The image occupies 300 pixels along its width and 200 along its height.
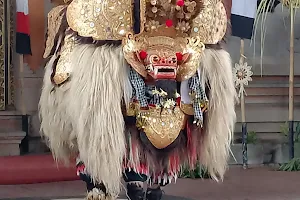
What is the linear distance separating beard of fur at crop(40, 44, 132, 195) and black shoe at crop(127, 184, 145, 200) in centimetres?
20

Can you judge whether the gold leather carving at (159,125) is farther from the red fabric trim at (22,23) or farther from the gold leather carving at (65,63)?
the red fabric trim at (22,23)

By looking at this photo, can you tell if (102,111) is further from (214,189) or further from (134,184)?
(214,189)

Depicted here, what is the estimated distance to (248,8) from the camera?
6832 mm

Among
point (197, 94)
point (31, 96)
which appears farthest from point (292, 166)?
point (197, 94)

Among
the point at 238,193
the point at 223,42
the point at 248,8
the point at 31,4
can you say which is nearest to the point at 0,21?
the point at 31,4

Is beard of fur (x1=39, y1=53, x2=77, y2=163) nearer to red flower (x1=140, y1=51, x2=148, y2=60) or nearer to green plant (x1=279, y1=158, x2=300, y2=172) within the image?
red flower (x1=140, y1=51, x2=148, y2=60)

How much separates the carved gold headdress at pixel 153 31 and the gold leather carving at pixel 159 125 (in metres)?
0.19

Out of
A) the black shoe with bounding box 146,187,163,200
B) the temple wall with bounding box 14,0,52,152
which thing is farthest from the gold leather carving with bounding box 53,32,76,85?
the temple wall with bounding box 14,0,52,152

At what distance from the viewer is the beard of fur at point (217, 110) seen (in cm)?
358

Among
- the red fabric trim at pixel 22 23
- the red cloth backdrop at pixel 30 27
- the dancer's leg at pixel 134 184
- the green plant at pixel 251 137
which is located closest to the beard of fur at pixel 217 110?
the dancer's leg at pixel 134 184

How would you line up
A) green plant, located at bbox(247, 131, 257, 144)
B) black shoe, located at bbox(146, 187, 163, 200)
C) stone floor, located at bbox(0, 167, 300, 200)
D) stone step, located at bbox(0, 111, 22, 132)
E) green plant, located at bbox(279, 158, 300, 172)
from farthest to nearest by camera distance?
green plant, located at bbox(247, 131, 257, 144), green plant, located at bbox(279, 158, 300, 172), stone step, located at bbox(0, 111, 22, 132), stone floor, located at bbox(0, 167, 300, 200), black shoe, located at bbox(146, 187, 163, 200)

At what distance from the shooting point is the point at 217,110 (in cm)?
361

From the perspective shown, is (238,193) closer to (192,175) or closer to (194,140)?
(192,175)

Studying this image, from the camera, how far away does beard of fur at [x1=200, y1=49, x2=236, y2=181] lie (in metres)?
3.58
